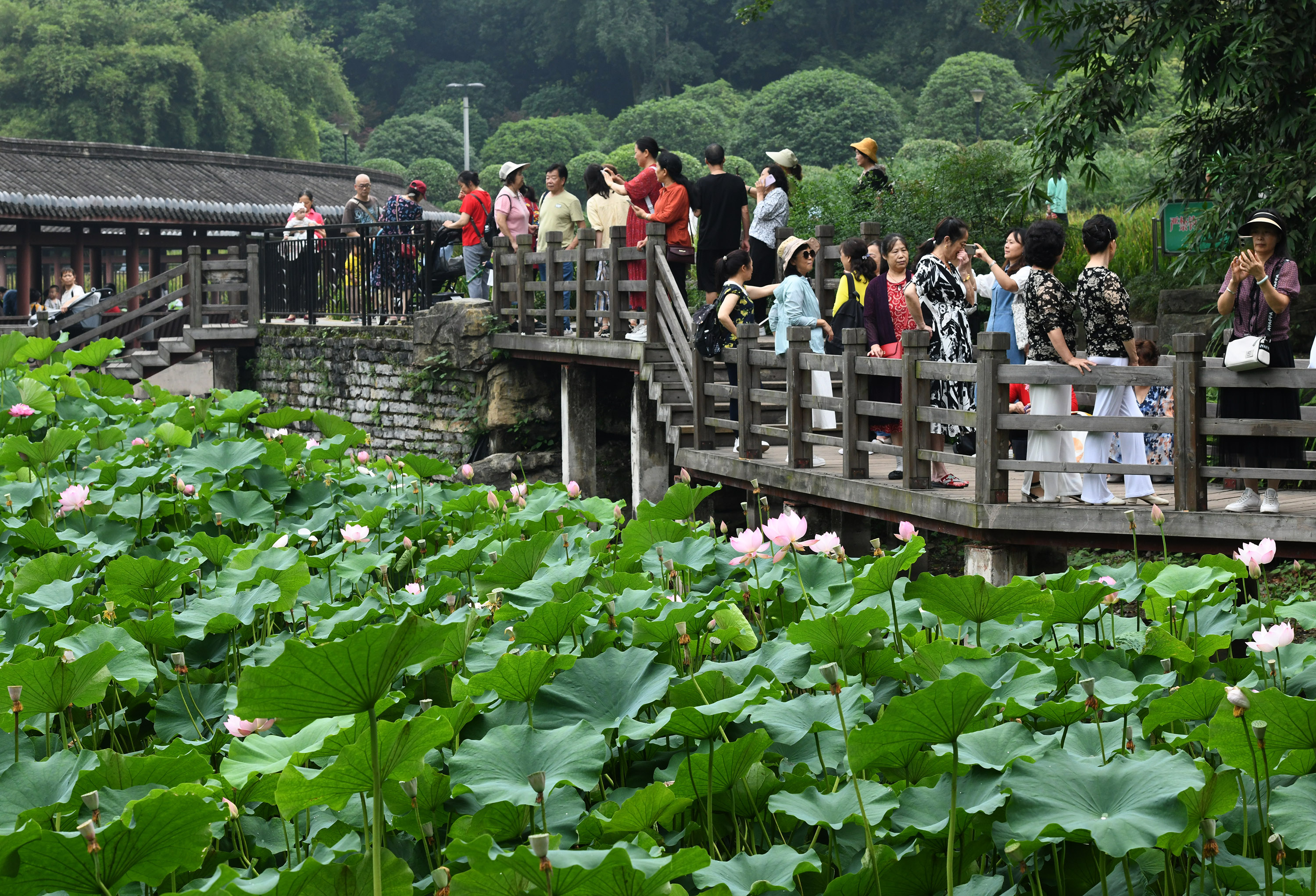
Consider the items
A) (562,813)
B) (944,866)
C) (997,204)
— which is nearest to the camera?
(944,866)

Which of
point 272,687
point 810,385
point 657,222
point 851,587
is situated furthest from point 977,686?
point 657,222

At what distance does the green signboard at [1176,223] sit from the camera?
428 inches

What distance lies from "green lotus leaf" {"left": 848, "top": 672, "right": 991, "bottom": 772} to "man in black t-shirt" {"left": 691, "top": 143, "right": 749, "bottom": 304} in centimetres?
870

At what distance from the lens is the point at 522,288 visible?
14.2 m

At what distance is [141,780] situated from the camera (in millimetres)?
1996

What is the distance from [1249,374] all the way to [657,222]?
215 inches

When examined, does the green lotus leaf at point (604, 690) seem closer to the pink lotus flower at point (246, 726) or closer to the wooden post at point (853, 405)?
the pink lotus flower at point (246, 726)

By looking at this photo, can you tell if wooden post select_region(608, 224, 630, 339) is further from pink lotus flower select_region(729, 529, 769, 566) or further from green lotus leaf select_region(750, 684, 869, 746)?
green lotus leaf select_region(750, 684, 869, 746)

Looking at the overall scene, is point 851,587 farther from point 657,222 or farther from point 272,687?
point 657,222

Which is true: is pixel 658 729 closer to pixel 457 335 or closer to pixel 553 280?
pixel 553 280

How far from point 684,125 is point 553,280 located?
32.6 m

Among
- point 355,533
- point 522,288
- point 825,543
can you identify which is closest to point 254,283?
point 522,288

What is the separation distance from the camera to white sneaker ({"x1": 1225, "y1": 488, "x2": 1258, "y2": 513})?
6.72 metres

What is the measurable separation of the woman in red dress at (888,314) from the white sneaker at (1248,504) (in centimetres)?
231
